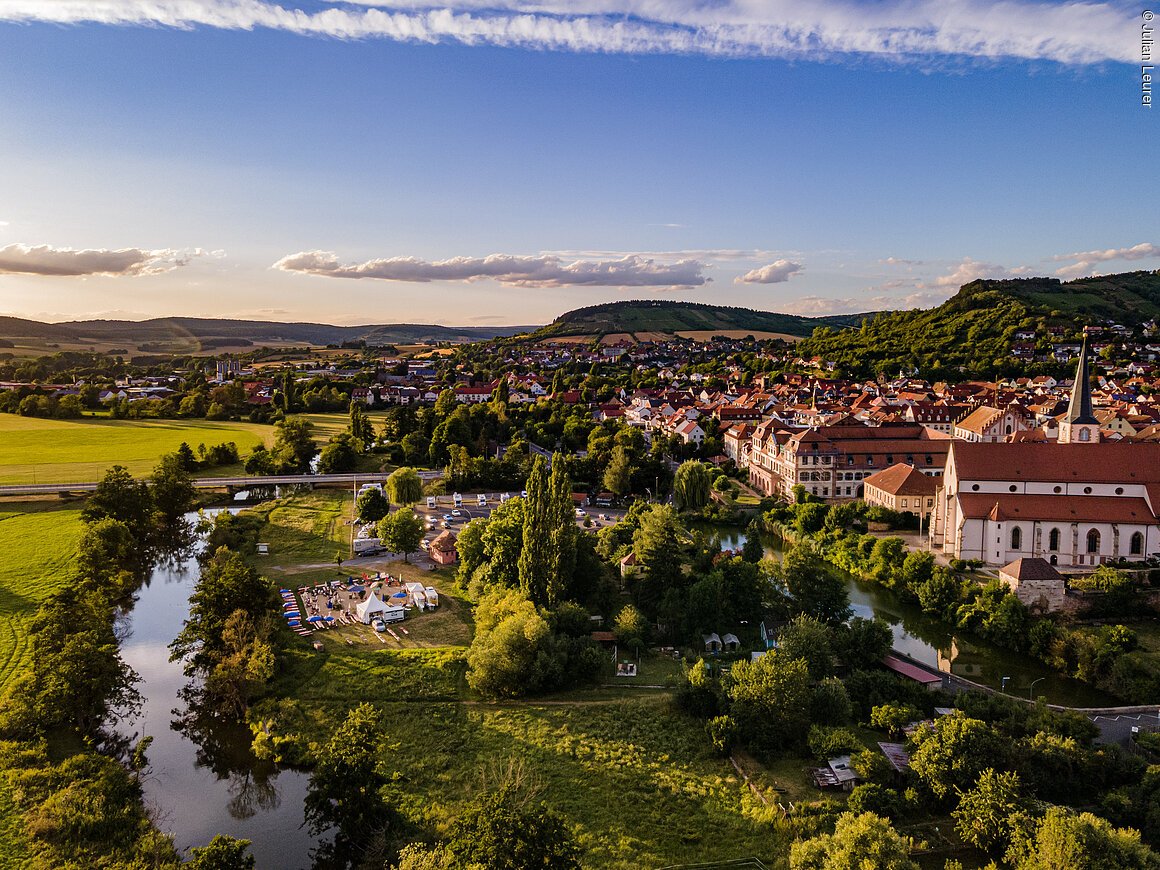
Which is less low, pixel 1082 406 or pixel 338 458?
pixel 1082 406

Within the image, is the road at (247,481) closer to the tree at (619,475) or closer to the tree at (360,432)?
the tree at (360,432)

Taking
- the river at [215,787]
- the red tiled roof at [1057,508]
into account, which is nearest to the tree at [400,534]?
the river at [215,787]

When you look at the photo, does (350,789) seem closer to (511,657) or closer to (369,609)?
(511,657)

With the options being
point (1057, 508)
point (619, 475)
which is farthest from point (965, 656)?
point (619, 475)

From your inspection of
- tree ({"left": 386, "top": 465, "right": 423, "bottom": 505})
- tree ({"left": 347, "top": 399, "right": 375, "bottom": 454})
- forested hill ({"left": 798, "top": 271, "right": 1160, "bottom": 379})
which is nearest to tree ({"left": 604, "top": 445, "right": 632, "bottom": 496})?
tree ({"left": 386, "top": 465, "right": 423, "bottom": 505})

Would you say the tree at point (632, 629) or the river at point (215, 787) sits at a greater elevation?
the tree at point (632, 629)

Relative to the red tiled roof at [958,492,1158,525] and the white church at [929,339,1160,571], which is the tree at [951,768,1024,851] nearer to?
the white church at [929,339,1160,571]
